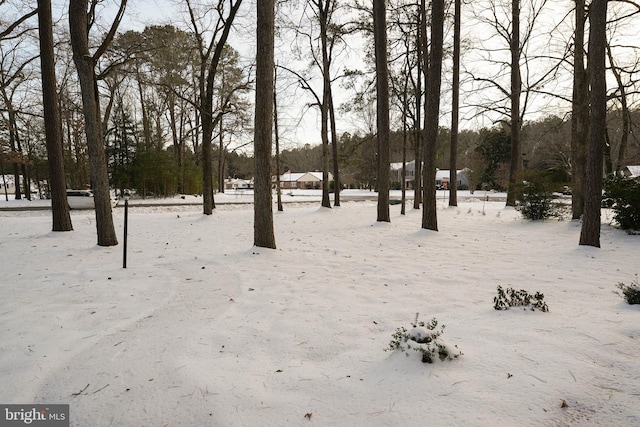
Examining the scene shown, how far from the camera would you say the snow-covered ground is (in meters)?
1.91

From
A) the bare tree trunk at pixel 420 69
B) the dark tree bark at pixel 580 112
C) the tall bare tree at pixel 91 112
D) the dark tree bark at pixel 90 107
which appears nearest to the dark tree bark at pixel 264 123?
the tall bare tree at pixel 91 112

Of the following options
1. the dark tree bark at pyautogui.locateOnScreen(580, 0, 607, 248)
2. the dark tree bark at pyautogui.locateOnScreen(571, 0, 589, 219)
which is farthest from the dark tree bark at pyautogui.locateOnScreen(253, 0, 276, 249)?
the dark tree bark at pyautogui.locateOnScreen(571, 0, 589, 219)

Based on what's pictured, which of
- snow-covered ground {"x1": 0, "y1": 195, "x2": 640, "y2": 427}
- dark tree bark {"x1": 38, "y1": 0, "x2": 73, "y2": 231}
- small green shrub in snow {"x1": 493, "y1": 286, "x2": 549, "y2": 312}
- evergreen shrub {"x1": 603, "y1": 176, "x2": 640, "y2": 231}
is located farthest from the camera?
dark tree bark {"x1": 38, "y1": 0, "x2": 73, "y2": 231}

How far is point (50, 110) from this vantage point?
8078 mm

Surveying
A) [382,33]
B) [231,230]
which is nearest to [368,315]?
[231,230]

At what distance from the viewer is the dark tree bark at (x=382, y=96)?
10.0m

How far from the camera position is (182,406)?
199 cm

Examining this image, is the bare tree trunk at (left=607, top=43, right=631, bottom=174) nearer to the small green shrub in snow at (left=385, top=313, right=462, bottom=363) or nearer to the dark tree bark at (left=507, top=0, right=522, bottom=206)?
the dark tree bark at (left=507, top=0, right=522, bottom=206)

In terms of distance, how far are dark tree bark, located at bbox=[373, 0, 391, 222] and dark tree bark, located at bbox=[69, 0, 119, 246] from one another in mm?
7534

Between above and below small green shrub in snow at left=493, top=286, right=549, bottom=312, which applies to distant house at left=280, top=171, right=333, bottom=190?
above

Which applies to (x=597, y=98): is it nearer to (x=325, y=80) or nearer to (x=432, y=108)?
(x=432, y=108)

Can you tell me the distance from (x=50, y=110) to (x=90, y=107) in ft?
8.62

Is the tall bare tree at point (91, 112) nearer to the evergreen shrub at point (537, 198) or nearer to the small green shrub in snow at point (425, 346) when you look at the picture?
the small green shrub in snow at point (425, 346)

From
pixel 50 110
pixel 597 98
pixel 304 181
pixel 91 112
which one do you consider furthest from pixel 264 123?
pixel 304 181
